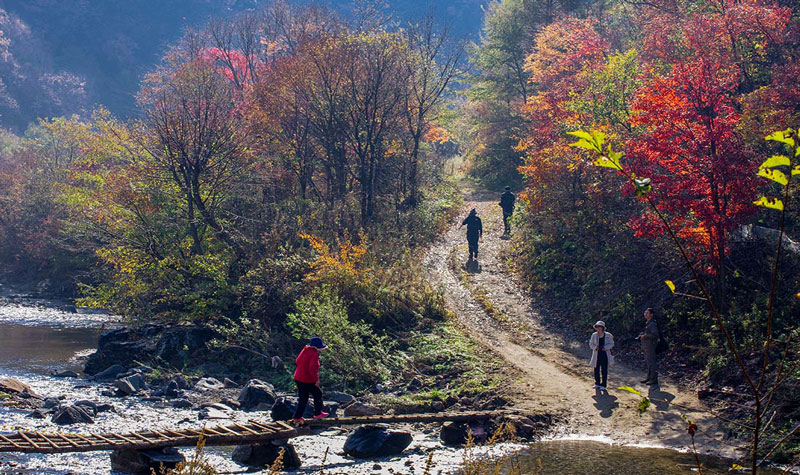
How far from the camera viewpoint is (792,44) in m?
19.8

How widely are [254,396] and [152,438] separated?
4710 millimetres

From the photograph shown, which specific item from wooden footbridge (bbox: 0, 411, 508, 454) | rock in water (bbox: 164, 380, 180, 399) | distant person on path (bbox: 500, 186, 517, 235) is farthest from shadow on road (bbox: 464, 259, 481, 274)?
wooden footbridge (bbox: 0, 411, 508, 454)

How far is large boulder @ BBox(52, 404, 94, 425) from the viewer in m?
14.1

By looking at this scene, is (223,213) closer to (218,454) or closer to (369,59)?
(369,59)

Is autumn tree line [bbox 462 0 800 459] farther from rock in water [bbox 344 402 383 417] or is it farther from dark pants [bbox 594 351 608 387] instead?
rock in water [bbox 344 402 383 417]

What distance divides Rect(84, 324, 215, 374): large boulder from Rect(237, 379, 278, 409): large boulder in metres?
4.04

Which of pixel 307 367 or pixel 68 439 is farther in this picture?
pixel 307 367

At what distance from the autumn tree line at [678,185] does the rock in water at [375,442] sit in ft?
20.3

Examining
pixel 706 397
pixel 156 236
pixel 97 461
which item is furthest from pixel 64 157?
pixel 706 397

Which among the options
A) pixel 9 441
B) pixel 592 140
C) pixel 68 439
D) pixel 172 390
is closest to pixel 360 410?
pixel 172 390

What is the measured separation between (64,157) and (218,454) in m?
34.8

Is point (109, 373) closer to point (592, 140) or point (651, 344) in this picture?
point (651, 344)

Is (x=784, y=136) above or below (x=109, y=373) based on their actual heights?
above

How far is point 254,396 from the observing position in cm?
1620
